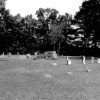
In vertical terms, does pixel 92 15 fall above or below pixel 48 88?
above

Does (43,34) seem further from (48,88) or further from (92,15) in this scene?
(48,88)

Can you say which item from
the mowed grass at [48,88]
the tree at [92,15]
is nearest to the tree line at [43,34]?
the tree at [92,15]

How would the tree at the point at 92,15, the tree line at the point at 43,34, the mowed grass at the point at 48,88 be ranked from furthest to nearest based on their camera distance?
the tree line at the point at 43,34 → the tree at the point at 92,15 → the mowed grass at the point at 48,88

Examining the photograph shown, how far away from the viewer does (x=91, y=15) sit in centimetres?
7094

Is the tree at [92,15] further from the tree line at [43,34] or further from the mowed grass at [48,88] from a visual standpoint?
the mowed grass at [48,88]

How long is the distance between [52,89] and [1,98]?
4242 mm

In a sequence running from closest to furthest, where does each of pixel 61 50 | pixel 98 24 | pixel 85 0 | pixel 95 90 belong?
pixel 95 90, pixel 98 24, pixel 85 0, pixel 61 50

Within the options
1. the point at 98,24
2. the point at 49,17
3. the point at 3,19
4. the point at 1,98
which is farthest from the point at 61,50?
the point at 1,98

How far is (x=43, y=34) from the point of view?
98188mm

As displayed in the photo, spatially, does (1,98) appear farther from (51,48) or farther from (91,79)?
(51,48)

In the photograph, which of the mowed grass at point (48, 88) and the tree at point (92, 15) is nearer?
the mowed grass at point (48, 88)

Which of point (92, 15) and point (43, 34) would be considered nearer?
point (92, 15)

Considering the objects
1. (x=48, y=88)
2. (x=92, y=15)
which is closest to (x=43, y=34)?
(x=92, y=15)

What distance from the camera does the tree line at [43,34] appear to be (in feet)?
296
